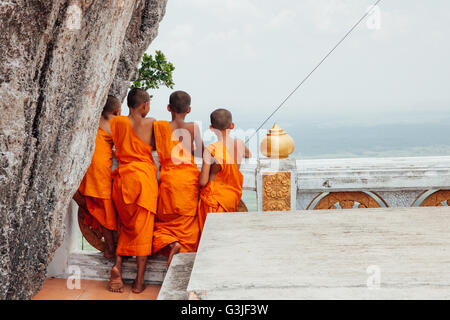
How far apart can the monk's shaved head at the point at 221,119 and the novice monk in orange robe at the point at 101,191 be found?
0.89 meters

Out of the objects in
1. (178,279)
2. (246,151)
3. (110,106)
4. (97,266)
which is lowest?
(97,266)

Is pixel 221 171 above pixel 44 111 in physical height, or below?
below

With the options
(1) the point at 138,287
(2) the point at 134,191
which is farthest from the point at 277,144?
(1) the point at 138,287

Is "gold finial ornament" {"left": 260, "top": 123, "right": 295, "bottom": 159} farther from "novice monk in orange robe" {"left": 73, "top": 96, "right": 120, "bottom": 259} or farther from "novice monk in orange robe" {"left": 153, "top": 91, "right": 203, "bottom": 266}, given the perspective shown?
"novice monk in orange robe" {"left": 73, "top": 96, "right": 120, "bottom": 259}

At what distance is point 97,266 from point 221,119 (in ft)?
5.10

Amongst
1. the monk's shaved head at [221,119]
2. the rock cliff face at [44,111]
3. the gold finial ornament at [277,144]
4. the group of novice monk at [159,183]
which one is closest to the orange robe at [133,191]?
the group of novice monk at [159,183]

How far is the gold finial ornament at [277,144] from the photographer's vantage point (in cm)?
334

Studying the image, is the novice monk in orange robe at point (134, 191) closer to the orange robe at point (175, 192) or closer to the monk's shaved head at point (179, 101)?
the orange robe at point (175, 192)

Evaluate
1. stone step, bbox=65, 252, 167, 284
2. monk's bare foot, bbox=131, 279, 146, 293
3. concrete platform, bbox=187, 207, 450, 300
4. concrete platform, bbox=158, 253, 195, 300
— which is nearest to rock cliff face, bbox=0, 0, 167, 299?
stone step, bbox=65, 252, 167, 284

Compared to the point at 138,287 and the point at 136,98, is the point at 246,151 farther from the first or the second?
the point at 138,287

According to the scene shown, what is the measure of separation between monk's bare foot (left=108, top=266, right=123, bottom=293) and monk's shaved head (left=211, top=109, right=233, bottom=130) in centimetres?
136

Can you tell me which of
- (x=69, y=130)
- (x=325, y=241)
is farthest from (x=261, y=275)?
(x=69, y=130)

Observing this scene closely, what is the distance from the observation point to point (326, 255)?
5.14ft
